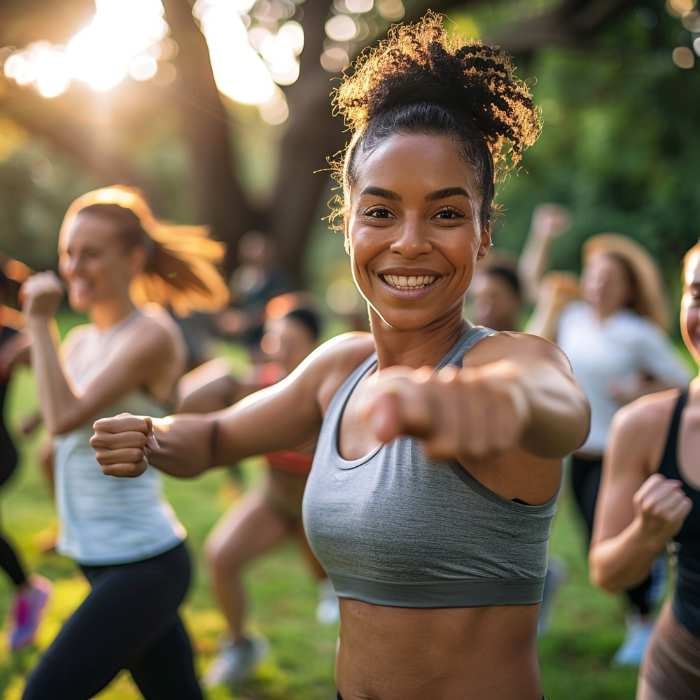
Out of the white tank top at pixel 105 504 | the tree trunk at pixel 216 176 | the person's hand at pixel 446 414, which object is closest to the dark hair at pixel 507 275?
the white tank top at pixel 105 504

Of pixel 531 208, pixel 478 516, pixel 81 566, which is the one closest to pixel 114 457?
pixel 478 516

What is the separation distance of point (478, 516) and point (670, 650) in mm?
917

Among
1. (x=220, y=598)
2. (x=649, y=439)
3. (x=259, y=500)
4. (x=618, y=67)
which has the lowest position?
(x=220, y=598)

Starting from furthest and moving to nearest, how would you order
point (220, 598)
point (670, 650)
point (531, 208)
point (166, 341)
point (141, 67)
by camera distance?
1. point (531, 208)
2. point (141, 67)
3. point (220, 598)
4. point (166, 341)
5. point (670, 650)

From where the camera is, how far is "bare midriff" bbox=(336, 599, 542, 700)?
1834 millimetres

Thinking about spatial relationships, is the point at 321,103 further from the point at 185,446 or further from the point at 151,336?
the point at 185,446

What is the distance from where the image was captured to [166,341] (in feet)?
10.9

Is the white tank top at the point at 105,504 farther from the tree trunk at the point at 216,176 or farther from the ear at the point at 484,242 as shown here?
the tree trunk at the point at 216,176

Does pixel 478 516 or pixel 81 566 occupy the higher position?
pixel 478 516

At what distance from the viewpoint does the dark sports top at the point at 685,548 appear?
2.32 m

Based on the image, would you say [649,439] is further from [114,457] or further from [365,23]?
[365,23]

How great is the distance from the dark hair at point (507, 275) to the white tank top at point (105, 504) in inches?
107

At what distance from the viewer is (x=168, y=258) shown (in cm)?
374

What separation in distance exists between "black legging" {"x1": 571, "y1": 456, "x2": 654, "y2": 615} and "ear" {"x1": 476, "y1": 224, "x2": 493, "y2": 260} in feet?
10.1
